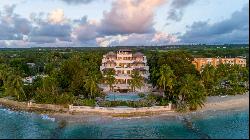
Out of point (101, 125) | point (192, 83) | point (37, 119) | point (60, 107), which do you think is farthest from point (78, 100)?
point (192, 83)

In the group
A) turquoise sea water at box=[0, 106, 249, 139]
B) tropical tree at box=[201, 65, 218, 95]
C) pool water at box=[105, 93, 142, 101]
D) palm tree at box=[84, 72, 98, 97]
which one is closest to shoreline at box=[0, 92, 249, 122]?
turquoise sea water at box=[0, 106, 249, 139]

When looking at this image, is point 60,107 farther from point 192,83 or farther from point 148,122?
point 192,83

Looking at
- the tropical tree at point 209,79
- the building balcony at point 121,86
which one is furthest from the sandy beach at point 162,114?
the building balcony at point 121,86

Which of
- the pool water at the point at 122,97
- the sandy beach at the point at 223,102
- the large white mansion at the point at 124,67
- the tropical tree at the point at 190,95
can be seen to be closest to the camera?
the tropical tree at the point at 190,95

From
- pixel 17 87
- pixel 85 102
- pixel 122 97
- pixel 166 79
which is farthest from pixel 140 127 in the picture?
pixel 17 87

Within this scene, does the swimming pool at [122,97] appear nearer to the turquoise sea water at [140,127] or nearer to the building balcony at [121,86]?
the building balcony at [121,86]

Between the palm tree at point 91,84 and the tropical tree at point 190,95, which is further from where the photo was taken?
the palm tree at point 91,84
